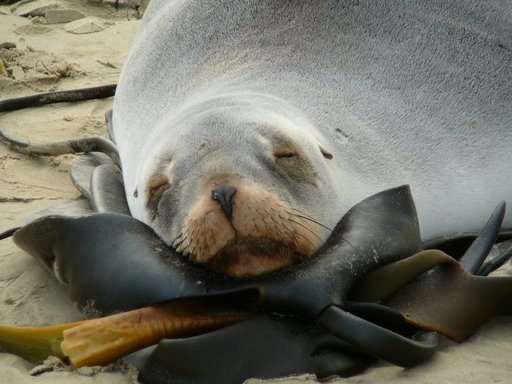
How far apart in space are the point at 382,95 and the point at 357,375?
156 cm

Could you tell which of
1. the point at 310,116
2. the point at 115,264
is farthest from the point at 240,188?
the point at 310,116

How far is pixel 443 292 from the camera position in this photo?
2.92m

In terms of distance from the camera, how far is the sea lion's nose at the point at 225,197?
2.83m

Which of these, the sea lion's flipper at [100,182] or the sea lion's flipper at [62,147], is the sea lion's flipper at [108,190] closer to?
the sea lion's flipper at [100,182]

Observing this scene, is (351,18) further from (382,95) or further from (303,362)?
(303,362)

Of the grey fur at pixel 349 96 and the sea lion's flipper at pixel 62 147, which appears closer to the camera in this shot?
the grey fur at pixel 349 96

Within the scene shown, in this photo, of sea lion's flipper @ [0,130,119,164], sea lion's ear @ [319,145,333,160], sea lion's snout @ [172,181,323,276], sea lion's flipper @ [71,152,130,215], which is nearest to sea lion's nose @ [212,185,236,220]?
sea lion's snout @ [172,181,323,276]

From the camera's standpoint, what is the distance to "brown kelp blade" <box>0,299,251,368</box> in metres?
2.76

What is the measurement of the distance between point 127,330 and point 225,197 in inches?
19.0

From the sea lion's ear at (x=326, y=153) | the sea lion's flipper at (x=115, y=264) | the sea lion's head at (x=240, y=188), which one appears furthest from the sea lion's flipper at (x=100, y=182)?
the sea lion's ear at (x=326, y=153)

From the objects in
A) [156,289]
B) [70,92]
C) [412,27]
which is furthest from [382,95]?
[70,92]

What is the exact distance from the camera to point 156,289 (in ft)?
9.32

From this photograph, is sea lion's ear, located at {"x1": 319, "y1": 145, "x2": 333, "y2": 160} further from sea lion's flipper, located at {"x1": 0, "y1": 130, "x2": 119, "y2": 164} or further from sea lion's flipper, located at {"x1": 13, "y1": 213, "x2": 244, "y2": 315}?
sea lion's flipper, located at {"x1": 0, "y1": 130, "x2": 119, "y2": 164}

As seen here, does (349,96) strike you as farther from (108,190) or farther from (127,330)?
(127,330)
